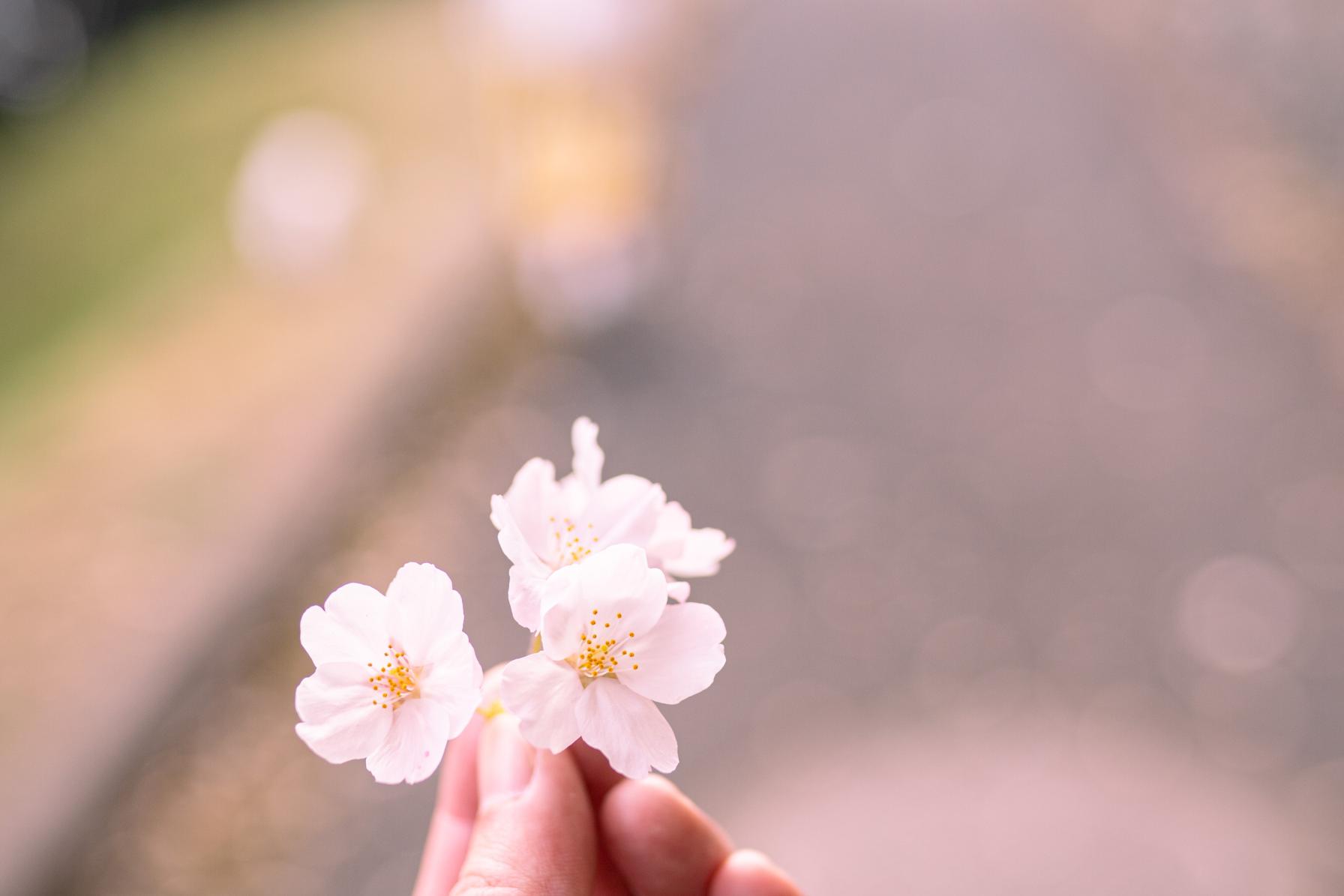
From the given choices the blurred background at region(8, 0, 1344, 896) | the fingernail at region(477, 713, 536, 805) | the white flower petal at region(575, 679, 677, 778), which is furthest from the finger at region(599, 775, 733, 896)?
the blurred background at region(8, 0, 1344, 896)

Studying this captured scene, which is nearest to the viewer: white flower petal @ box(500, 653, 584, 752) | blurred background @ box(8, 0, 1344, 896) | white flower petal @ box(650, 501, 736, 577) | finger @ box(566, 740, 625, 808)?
white flower petal @ box(500, 653, 584, 752)

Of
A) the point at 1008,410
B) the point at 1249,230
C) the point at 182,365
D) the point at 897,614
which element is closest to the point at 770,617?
the point at 897,614

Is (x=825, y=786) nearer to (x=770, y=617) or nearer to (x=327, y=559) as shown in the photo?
(x=770, y=617)

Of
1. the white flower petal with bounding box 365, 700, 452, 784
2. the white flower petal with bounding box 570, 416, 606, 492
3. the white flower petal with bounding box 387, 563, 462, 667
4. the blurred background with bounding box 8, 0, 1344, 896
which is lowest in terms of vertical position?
the white flower petal with bounding box 365, 700, 452, 784

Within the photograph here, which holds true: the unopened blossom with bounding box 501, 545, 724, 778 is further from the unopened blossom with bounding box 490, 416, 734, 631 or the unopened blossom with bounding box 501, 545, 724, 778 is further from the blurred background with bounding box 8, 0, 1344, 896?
the blurred background with bounding box 8, 0, 1344, 896

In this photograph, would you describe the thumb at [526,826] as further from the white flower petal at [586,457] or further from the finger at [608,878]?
the white flower petal at [586,457]

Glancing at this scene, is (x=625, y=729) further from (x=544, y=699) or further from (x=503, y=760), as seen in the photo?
(x=503, y=760)

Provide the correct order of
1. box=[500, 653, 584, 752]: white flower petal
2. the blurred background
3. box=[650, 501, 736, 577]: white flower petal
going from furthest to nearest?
the blurred background
box=[650, 501, 736, 577]: white flower petal
box=[500, 653, 584, 752]: white flower petal
